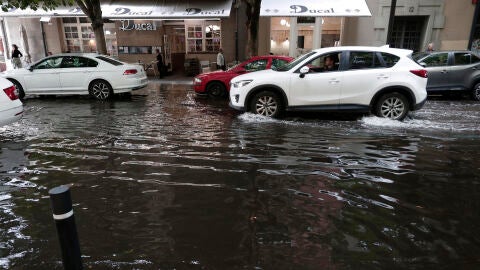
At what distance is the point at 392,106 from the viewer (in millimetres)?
8344

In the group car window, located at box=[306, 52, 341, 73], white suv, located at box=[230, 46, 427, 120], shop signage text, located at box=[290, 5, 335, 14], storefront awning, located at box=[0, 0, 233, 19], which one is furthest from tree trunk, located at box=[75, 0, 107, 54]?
car window, located at box=[306, 52, 341, 73]

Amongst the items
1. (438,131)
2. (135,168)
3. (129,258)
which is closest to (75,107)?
(135,168)

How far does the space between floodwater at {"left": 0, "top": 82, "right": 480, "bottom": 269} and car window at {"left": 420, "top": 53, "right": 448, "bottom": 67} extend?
14.9 feet

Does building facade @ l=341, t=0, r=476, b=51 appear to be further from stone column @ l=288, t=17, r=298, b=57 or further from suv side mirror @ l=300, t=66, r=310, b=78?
suv side mirror @ l=300, t=66, r=310, b=78

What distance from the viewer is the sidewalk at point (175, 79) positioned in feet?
56.3

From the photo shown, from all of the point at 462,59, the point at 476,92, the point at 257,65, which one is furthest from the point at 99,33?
the point at 476,92

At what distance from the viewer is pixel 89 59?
1173cm

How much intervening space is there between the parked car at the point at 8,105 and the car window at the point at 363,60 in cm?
698

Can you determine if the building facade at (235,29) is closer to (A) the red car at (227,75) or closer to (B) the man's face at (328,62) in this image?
(A) the red car at (227,75)

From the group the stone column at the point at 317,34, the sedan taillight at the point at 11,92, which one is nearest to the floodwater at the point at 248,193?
the sedan taillight at the point at 11,92

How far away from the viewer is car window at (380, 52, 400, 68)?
8.28 metres

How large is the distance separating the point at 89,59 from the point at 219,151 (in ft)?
24.8

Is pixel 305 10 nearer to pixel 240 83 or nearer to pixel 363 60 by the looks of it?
pixel 363 60

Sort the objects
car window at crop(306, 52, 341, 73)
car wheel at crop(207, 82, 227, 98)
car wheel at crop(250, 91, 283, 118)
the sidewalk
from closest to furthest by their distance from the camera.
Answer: car window at crop(306, 52, 341, 73) → car wheel at crop(250, 91, 283, 118) → car wheel at crop(207, 82, 227, 98) → the sidewalk
